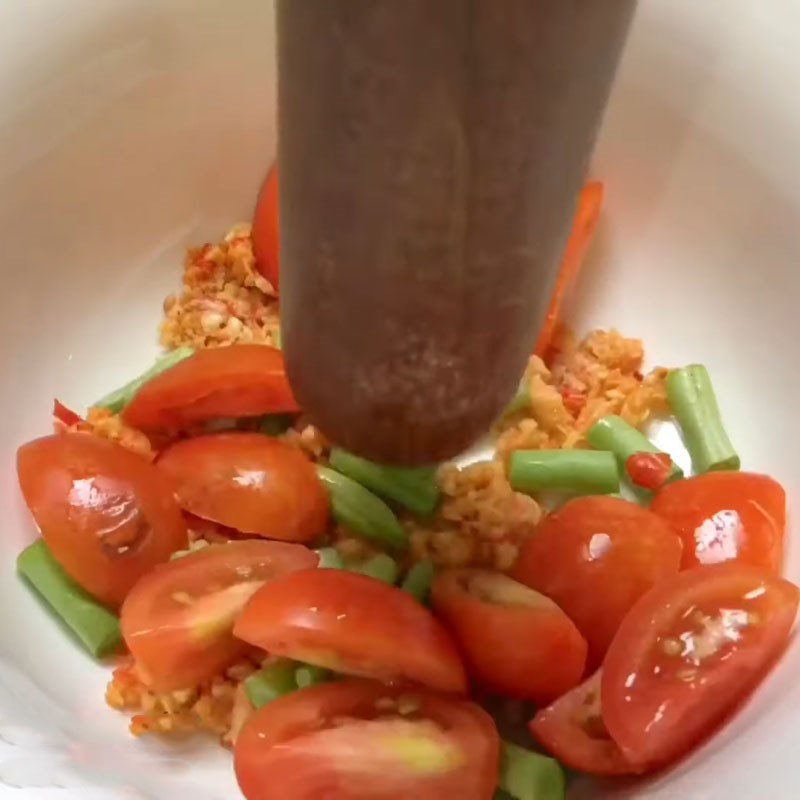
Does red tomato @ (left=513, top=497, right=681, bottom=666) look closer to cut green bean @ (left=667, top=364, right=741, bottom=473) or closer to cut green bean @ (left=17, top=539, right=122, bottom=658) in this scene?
cut green bean @ (left=667, top=364, right=741, bottom=473)

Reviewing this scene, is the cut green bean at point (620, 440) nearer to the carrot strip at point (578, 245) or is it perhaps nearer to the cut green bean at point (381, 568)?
the carrot strip at point (578, 245)

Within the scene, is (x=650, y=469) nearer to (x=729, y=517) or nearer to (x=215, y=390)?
(x=729, y=517)

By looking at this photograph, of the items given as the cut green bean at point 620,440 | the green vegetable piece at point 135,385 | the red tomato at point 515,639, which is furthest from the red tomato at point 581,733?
the green vegetable piece at point 135,385

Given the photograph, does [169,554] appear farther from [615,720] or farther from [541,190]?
[541,190]

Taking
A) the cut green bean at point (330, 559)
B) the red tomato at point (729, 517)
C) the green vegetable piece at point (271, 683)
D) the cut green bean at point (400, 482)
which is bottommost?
the green vegetable piece at point (271, 683)

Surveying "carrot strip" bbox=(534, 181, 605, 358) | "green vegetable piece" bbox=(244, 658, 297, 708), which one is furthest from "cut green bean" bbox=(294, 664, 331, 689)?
"carrot strip" bbox=(534, 181, 605, 358)
